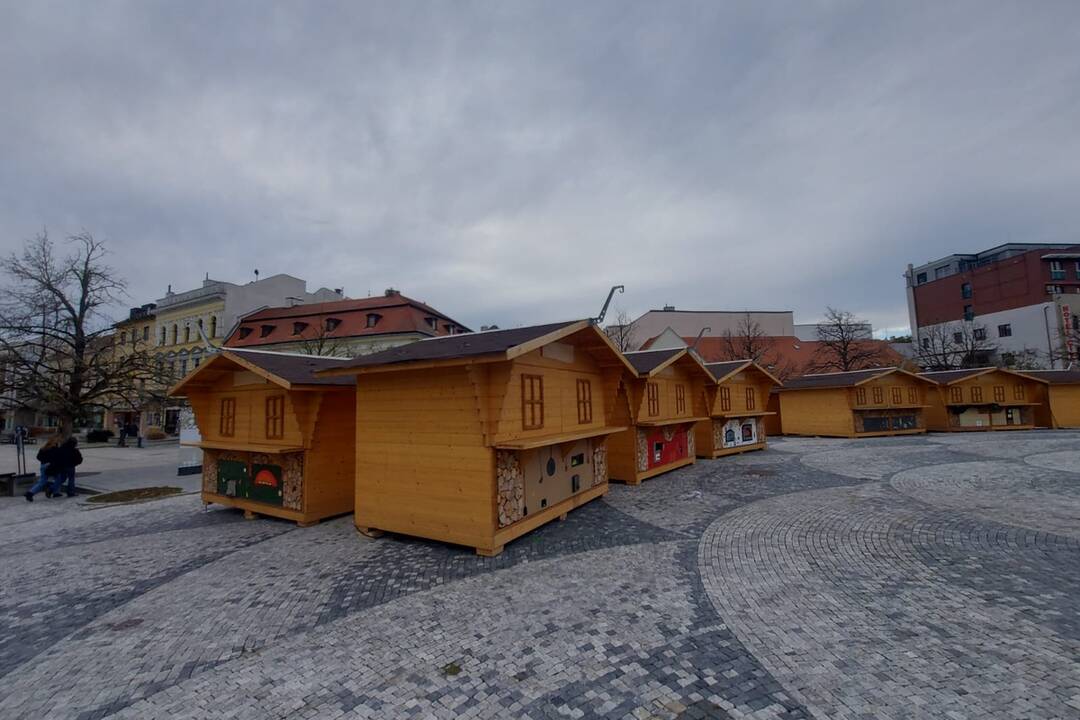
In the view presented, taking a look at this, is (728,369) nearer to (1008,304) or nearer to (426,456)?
(426,456)

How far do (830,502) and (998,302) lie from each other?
65.8 m

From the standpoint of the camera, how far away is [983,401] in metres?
30.3

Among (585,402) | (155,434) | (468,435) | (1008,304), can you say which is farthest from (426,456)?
(1008,304)

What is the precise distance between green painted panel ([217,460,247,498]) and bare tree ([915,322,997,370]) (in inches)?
2235

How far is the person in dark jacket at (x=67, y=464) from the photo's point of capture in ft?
50.9

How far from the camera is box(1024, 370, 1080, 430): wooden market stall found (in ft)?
102

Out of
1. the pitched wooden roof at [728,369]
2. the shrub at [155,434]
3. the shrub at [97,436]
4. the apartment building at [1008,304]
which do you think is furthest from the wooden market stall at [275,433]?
the apartment building at [1008,304]

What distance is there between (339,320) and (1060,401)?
53.5 meters

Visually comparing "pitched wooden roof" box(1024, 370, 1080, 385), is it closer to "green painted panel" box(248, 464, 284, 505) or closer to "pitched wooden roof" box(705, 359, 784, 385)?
"pitched wooden roof" box(705, 359, 784, 385)

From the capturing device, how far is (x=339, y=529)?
402 inches

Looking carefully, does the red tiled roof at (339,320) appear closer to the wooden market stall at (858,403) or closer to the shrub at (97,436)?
the shrub at (97,436)

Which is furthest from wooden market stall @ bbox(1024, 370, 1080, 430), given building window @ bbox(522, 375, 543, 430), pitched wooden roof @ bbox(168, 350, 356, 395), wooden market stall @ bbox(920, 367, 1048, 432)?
pitched wooden roof @ bbox(168, 350, 356, 395)

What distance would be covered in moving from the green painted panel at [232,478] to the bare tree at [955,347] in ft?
186

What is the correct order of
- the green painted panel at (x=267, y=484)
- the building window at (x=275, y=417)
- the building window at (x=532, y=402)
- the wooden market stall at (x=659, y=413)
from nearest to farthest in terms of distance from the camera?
the building window at (x=532, y=402) → the building window at (x=275, y=417) → the green painted panel at (x=267, y=484) → the wooden market stall at (x=659, y=413)
